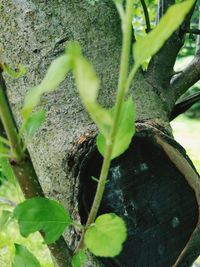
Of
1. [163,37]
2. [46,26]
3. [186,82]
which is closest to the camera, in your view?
[163,37]

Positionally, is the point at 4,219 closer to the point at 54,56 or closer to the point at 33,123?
the point at 33,123

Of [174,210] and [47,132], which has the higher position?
[47,132]

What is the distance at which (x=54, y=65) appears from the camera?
0.28m

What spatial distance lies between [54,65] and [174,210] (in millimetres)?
612

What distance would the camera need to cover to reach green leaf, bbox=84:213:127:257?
0.34 meters

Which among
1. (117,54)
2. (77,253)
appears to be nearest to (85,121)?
(117,54)

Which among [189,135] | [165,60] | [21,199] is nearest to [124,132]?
[21,199]

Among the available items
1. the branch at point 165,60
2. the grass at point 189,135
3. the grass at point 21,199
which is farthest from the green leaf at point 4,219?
the grass at point 189,135

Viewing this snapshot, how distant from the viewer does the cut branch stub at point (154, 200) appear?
2.63 ft

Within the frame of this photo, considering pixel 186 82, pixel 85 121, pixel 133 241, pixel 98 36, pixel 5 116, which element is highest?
pixel 5 116

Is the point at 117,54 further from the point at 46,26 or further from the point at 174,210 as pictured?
the point at 174,210

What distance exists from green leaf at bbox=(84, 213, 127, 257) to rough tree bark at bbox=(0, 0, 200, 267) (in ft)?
1.20

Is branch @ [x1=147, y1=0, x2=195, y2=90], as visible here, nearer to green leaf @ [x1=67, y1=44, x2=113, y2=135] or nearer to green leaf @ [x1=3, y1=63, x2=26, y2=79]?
green leaf @ [x1=3, y1=63, x2=26, y2=79]

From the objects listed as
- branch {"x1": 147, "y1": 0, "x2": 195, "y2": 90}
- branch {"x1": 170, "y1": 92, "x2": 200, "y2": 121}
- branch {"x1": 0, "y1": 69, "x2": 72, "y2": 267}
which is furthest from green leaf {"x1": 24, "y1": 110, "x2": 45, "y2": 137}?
branch {"x1": 170, "y1": 92, "x2": 200, "y2": 121}
